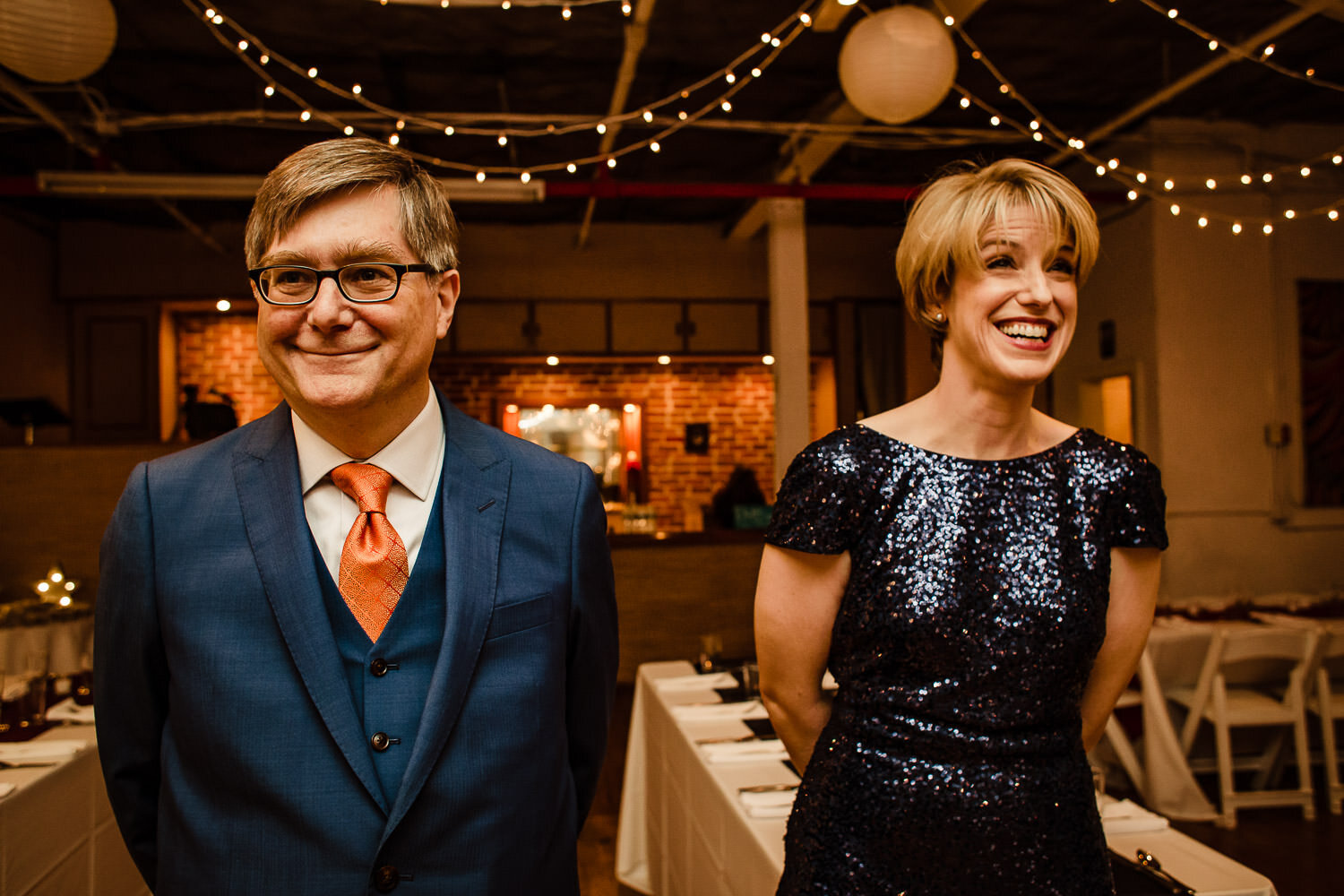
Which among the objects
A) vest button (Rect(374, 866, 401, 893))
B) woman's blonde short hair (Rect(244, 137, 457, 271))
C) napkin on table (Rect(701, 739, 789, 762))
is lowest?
napkin on table (Rect(701, 739, 789, 762))

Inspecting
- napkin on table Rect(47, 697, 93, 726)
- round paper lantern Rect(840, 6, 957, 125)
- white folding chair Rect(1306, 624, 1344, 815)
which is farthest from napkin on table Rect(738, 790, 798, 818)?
white folding chair Rect(1306, 624, 1344, 815)

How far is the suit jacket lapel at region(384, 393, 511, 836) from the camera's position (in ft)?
3.39

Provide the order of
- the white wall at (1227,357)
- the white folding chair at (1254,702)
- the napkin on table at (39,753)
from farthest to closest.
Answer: the white wall at (1227,357) → the white folding chair at (1254,702) → the napkin on table at (39,753)

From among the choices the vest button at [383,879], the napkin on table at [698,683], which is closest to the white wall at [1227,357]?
the napkin on table at [698,683]

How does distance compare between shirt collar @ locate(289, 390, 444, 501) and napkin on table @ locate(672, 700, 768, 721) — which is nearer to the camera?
shirt collar @ locate(289, 390, 444, 501)

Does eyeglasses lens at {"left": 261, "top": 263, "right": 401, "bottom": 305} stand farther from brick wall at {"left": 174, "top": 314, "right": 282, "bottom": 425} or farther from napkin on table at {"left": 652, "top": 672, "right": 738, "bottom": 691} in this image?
brick wall at {"left": 174, "top": 314, "right": 282, "bottom": 425}

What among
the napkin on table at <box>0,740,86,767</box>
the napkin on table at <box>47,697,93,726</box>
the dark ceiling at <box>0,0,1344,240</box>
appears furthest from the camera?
the dark ceiling at <box>0,0,1344,240</box>

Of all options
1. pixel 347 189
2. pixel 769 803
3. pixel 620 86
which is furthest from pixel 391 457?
pixel 620 86

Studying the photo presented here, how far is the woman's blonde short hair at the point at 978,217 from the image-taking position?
1.21 metres

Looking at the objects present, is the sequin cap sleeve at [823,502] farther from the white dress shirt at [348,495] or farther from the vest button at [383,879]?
the vest button at [383,879]

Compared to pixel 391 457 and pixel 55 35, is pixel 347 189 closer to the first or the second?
pixel 391 457

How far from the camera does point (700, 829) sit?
2.36 m

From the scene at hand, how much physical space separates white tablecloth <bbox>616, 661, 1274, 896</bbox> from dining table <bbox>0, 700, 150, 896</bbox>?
1551 mm

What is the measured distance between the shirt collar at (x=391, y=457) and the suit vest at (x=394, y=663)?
0.10 m
